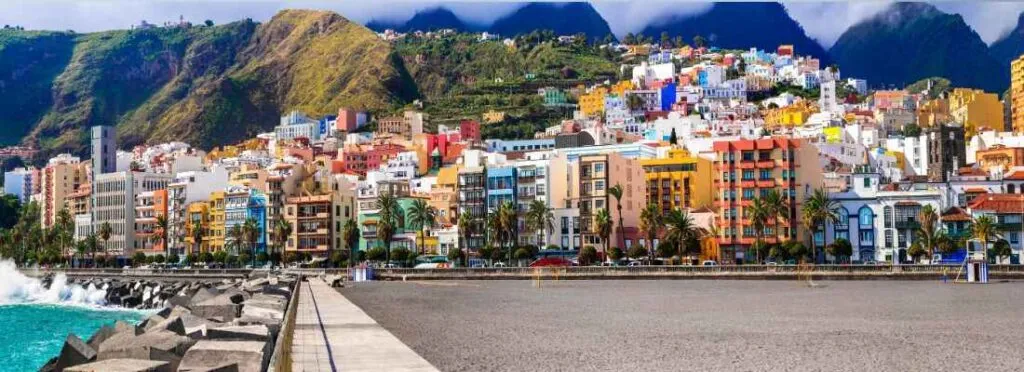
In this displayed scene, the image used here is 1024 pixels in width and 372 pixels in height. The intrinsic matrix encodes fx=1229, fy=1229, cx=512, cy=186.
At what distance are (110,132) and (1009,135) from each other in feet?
377

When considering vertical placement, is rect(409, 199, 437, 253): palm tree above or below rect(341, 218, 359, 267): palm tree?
above

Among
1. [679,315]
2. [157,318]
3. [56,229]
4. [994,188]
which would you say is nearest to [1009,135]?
[994,188]

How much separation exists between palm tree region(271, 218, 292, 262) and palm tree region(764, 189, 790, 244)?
43.6m

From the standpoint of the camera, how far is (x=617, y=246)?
324 feet

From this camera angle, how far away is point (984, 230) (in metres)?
82.9

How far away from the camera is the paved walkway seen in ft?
63.6

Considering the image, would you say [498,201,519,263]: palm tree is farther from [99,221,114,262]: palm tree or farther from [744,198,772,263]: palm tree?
[99,221,114,262]: palm tree

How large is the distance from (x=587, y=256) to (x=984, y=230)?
28310 mm

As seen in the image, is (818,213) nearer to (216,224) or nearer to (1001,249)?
(1001,249)

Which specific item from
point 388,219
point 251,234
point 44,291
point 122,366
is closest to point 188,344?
point 122,366

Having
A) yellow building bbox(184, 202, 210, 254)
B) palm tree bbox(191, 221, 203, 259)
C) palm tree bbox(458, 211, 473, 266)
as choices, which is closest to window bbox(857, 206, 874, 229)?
palm tree bbox(458, 211, 473, 266)

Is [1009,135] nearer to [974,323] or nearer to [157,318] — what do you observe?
[974,323]

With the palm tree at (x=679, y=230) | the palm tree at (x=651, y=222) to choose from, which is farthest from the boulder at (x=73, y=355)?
the palm tree at (x=651, y=222)

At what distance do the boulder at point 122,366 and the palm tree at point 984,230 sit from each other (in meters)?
74.6
